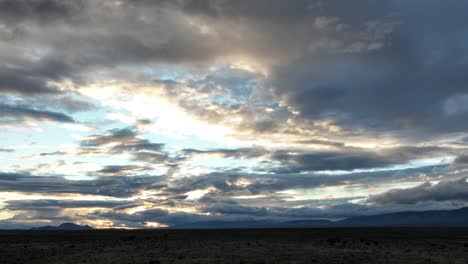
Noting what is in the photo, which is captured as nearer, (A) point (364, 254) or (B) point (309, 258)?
(B) point (309, 258)

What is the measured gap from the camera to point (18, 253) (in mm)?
58188

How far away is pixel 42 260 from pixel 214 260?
20.0 metres

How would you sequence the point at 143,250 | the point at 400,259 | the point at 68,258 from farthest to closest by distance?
the point at 143,250 → the point at 68,258 → the point at 400,259

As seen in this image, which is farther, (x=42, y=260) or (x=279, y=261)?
(x=42, y=260)

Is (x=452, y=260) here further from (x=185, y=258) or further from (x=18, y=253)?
(x=18, y=253)

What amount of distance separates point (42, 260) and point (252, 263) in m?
24.2

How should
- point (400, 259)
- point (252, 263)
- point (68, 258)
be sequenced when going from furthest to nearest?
1. point (68, 258)
2. point (400, 259)
3. point (252, 263)

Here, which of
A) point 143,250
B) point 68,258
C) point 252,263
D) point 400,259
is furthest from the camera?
point 143,250

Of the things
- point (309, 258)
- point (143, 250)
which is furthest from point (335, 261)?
point (143, 250)

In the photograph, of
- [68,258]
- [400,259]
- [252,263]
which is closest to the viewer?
[252,263]

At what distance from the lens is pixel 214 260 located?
4612 centimetres

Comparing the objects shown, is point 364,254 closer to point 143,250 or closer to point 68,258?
point 143,250

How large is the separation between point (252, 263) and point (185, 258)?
26.6 feet

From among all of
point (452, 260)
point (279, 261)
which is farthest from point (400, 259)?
point (279, 261)
